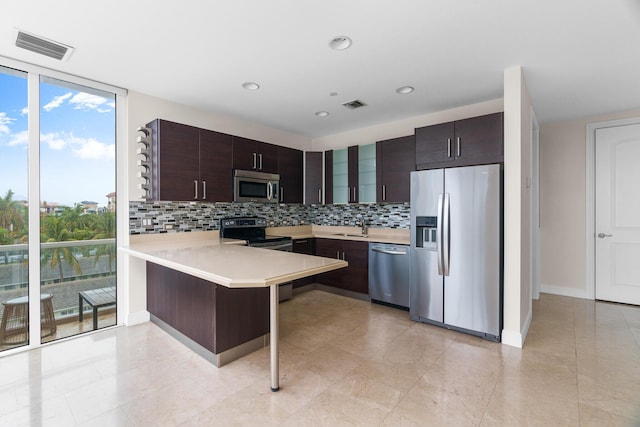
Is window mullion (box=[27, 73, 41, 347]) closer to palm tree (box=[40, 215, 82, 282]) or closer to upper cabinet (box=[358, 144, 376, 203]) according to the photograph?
palm tree (box=[40, 215, 82, 282])

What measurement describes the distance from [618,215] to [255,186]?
482 cm

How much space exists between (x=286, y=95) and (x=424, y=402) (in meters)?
3.12

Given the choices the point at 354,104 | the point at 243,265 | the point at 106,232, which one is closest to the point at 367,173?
the point at 354,104

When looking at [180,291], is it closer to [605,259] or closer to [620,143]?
[605,259]

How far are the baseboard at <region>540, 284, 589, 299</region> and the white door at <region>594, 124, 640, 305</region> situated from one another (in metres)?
0.15

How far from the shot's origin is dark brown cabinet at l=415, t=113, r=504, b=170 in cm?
288

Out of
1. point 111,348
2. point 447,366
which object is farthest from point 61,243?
point 447,366

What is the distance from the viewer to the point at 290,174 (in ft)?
15.0

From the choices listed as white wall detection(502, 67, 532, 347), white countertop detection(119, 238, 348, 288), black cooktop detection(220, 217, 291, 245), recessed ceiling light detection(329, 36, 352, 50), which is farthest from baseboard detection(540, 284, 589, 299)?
recessed ceiling light detection(329, 36, 352, 50)

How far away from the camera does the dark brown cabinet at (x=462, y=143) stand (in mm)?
2877

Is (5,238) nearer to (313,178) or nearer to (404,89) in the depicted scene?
(313,178)

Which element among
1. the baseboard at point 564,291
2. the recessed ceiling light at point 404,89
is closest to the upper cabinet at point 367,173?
the recessed ceiling light at point 404,89

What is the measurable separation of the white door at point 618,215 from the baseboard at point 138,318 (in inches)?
227

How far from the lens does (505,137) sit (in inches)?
109
